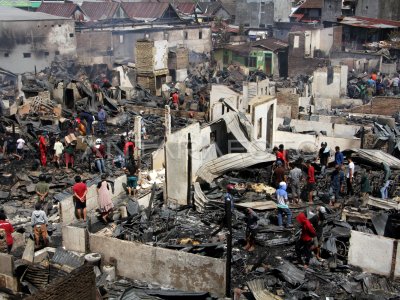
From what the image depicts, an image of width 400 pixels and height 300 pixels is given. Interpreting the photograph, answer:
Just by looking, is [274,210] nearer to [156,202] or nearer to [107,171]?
[156,202]

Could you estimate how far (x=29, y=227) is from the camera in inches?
482

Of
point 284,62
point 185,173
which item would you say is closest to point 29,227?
point 185,173

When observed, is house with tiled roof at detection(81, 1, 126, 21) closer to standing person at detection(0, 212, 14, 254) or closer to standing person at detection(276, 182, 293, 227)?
standing person at detection(276, 182, 293, 227)

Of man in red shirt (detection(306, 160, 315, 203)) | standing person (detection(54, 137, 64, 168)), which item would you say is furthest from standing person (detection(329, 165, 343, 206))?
standing person (detection(54, 137, 64, 168))

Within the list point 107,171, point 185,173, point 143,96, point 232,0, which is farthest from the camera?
point 232,0

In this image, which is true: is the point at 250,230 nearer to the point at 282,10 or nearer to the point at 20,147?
the point at 20,147

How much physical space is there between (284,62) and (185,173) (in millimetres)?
27576

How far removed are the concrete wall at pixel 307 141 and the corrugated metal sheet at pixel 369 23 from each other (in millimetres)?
24207

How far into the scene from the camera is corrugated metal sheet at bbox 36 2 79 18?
50.1 meters

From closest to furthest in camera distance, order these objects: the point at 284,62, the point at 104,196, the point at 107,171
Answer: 1. the point at 104,196
2. the point at 107,171
3. the point at 284,62

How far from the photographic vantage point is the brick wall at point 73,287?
299 inches

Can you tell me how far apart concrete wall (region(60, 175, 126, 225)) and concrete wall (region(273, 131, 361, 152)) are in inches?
268

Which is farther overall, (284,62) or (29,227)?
(284,62)

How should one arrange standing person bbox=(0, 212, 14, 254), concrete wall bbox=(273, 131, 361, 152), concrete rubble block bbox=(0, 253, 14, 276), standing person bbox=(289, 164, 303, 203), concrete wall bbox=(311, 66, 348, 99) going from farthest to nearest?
1. concrete wall bbox=(311, 66, 348, 99)
2. concrete wall bbox=(273, 131, 361, 152)
3. standing person bbox=(289, 164, 303, 203)
4. standing person bbox=(0, 212, 14, 254)
5. concrete rubble block bbox=(0, 253, 14, 276)
